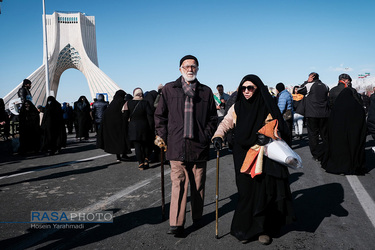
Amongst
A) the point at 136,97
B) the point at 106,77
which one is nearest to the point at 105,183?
the point at 136,97

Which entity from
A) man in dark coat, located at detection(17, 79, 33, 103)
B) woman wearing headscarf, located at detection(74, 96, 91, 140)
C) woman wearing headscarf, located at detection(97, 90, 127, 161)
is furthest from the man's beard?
woman wearing headscarf, located at detection(74, 96, 91, 140)

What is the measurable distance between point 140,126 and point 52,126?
3.79 meters

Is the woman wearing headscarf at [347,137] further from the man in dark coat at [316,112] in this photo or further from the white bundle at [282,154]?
the white bundle at [282,154]

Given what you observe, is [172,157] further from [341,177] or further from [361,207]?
[341,177]

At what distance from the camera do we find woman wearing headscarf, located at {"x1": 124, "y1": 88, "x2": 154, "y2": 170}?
6656 millimetres

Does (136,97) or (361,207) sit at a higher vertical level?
(136,97)

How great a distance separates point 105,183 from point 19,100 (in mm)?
5331

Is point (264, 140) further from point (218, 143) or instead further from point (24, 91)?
point (24, 91)

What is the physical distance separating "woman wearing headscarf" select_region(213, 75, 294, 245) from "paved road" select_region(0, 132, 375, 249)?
6.7 inches

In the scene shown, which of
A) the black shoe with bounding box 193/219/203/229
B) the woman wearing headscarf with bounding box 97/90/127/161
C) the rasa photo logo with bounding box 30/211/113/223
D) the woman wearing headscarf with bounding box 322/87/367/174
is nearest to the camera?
the black shoe with bounding box 193/219/203/229

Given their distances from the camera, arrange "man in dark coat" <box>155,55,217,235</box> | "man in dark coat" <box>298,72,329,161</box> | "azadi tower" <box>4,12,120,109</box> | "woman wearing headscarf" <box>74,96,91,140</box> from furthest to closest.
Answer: "azadi tower" <box>4,12,120,109</box>, "woman wearing headscarf" <box>74,96,91,140</box>, "man in dark coat" <box>298,72,329,161</box>, "man in dark coat" <box>155,55,217,235</box>

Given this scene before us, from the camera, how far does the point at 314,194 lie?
14.6 feet

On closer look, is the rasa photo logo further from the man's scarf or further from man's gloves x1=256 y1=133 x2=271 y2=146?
man's gloves x1=256 y1=133 x2=271 y2=146

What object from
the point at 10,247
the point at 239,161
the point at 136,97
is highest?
the point at 136,97
